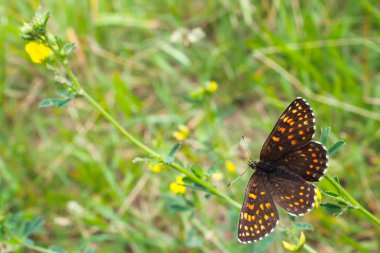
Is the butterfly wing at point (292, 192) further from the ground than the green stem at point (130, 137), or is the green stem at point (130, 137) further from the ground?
the green stem at point (130, 137)

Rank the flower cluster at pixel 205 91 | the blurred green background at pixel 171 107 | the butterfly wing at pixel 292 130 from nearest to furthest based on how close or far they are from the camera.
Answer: the butterfly wing at pixel 292 130
the flower cluster at pixel 205 91
the blurred green background at pixel 171 107

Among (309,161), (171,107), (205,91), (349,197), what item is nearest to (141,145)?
(309,161)

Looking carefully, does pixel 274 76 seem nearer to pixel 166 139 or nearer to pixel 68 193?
pixel 166 139

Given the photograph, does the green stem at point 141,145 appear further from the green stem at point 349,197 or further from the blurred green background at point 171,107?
the blurred green background at point 171,107

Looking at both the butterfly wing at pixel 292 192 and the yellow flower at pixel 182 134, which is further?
the yellow flower at pixel 182 134

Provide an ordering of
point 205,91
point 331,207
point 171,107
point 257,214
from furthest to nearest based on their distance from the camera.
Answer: point 171,107 → point 205,91 → point 257,214 → point 331,207

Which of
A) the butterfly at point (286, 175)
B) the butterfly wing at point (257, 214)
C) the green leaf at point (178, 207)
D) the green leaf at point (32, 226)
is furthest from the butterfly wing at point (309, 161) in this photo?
the green leaf at point (32, 226)

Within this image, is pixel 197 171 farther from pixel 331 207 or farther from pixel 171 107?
Result: pixel 171 107
